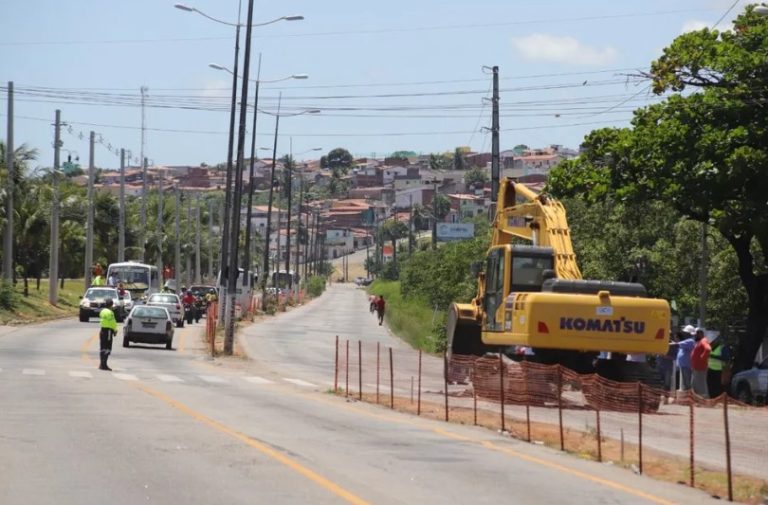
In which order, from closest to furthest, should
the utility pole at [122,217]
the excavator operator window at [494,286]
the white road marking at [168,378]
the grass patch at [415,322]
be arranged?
the excavator operator window at [494,286]
the white road marking at [168,378]
the grass patch at [415,322]
the utility pole at [122,217]

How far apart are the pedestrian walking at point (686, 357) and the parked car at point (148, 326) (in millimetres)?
20354

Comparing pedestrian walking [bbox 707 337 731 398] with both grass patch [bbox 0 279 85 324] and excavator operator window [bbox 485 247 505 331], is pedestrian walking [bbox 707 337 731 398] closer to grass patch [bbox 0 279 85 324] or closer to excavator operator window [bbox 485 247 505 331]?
excavator operator window [bbox 485 247 505 331]

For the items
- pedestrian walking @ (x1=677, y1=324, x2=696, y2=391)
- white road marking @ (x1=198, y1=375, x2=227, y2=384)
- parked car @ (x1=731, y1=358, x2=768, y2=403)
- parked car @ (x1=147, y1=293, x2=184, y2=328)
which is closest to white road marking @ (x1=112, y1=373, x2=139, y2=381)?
white road marking @ (x1=198, y1=375, x2=227, y2=384)

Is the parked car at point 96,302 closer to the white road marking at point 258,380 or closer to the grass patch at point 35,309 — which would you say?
the grass patch at point 35,309

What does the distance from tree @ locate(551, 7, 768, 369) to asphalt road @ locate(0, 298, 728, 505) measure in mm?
10348

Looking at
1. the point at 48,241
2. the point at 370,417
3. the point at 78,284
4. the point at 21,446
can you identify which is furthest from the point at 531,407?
the point at 78,284

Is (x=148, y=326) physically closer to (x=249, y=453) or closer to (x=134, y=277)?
(x=134, y=277)

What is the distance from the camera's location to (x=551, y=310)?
25828mm

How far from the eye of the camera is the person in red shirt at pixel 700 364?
95.0 feet

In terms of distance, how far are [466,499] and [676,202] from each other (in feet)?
71.7

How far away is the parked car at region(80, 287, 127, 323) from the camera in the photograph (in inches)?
2382

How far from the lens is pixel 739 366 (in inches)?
1342


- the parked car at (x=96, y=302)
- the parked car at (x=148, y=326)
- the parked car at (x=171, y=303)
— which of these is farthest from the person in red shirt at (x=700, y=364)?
the parked car at (x=96, y=302)

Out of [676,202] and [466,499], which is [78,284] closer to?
[676,202]
